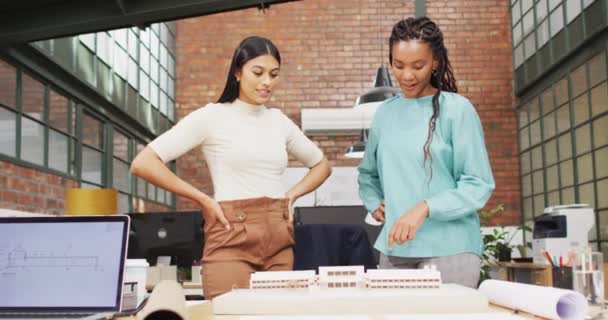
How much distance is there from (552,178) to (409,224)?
6516 millimetres

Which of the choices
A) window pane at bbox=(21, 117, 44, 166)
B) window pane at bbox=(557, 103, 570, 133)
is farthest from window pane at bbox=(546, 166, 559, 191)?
window pane at bbox=(21, 117, 44, 166)

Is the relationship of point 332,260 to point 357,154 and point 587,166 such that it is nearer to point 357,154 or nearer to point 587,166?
point 357,154

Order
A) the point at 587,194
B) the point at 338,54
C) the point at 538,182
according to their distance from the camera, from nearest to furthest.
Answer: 1. the point at 587,194
2. the point at 538,182
3. the point at 338,54

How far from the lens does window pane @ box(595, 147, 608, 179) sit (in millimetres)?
6129

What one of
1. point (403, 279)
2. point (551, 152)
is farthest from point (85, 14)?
point (551, 152)

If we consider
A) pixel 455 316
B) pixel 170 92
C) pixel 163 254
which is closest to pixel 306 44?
pixel 170 92

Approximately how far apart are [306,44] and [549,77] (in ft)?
9.59

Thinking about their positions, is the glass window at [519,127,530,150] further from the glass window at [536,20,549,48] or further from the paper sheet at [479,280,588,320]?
the paper sheet at [479,280,588,320]

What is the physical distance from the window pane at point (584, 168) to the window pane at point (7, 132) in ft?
16.0

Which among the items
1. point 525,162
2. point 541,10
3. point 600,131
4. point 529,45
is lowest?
point 525,162

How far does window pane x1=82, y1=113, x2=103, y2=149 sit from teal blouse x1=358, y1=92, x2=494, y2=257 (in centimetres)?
494

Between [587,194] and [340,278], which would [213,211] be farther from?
[587,194]

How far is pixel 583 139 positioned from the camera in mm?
6609

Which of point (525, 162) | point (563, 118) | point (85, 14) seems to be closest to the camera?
point (85, 14)
